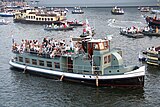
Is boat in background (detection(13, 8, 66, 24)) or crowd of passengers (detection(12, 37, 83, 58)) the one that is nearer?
crowd of passengers (detection(12, 37, 83, 58))

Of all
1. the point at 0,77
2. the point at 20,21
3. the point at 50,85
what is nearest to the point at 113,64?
the point at 50,85

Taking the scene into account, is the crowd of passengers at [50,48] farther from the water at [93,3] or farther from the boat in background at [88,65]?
the water at [93,3]

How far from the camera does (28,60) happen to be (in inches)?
1240

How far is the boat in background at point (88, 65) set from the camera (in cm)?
2600

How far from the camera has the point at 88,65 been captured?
26.9m

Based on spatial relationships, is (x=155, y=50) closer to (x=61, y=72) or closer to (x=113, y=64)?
(x=113, y=64)

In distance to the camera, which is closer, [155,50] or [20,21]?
[155,50]

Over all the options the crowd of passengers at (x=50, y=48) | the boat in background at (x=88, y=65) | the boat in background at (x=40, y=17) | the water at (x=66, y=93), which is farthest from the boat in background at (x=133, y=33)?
the boat in background at (x=40, y=17)

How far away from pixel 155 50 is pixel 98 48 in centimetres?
934

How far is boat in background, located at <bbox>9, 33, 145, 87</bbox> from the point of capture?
→ 2600cm

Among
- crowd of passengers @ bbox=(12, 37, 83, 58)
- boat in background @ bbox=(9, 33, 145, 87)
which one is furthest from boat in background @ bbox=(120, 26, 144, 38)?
boat in background @ bbox=(9, 33, 145, 87)

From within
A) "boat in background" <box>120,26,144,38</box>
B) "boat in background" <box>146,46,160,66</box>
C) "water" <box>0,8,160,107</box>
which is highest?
"boat in background" <box>146,46,160,66</box>

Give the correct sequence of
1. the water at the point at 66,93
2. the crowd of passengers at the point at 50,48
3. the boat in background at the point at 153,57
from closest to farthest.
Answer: the water at the point at 66,93
the crowd of passengers at the point at 50,48
the boat in background at the point at 153,57

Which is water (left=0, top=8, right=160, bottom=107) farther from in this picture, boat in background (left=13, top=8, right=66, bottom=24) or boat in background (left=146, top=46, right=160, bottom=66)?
boat in background (left=13, top=8, right=66, bottom=24)
